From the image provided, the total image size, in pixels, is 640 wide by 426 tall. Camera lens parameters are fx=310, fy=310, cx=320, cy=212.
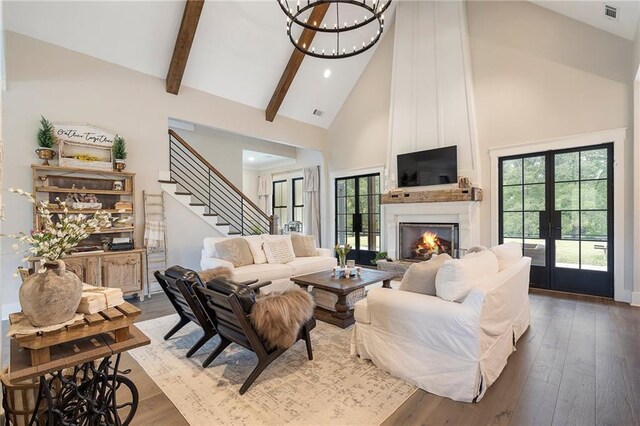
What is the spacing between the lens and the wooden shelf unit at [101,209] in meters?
4.16

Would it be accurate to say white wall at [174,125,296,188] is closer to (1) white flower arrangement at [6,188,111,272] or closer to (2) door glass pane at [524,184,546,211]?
(2) door glass pane at [524,184,546,211]

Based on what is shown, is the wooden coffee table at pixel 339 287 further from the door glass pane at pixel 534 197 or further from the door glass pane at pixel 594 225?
the door glass pane at pixel 594 225

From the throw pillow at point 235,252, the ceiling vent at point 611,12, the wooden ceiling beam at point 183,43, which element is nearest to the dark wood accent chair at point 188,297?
the throw pillow at point 235,252

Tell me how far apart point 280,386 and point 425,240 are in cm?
479

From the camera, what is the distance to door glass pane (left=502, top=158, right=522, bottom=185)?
17.5ft

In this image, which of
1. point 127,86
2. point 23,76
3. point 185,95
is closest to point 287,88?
point 185,95

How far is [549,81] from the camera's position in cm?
494

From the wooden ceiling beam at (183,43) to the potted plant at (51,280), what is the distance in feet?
14.4

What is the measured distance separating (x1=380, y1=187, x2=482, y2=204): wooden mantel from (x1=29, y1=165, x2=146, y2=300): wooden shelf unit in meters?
4.66

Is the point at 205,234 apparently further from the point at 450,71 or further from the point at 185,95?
the point at 450,71

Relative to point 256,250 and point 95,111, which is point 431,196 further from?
point 95,111

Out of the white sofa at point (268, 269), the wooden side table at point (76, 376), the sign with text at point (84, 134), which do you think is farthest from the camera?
the white sofa at point (268, 269)

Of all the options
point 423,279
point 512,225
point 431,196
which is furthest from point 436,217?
point 423,279

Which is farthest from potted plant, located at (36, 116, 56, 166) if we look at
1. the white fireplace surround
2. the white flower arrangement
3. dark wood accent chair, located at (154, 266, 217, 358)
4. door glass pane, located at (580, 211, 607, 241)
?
door glass pane, located at (580, 211, 607, 241)
